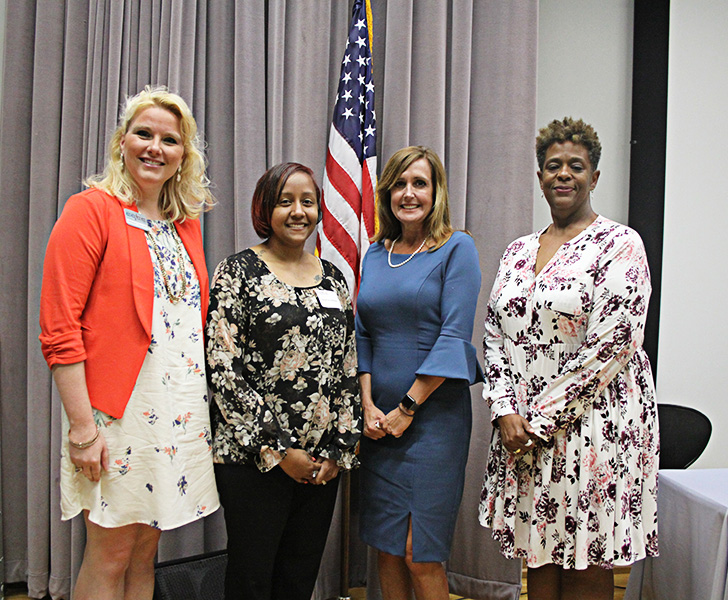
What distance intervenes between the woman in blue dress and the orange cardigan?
73 centimetres

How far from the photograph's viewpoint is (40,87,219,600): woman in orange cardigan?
1479mm

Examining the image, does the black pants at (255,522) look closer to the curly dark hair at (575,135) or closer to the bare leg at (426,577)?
the bare leg at (426,577)

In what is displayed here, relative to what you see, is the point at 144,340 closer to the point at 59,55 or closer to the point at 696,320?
the point at 59,55

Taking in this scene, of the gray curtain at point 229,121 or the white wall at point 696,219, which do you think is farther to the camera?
the white wall at point 696,219

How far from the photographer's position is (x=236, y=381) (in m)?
1.61

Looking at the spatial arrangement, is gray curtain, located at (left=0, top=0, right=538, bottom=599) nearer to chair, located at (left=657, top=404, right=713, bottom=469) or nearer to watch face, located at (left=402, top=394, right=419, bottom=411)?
chair, located at (left=657, top=404, right=713, bottom=469)

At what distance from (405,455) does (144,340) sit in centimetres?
88

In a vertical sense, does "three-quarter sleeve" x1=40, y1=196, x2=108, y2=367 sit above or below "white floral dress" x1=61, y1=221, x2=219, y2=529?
above

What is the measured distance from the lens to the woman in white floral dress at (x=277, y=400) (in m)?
1.63

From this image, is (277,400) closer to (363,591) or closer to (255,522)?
(255,522)

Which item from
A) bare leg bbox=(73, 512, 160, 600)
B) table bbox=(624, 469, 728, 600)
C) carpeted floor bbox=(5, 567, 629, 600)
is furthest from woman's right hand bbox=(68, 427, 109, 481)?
table bbox=(624, 469, 728, 600)

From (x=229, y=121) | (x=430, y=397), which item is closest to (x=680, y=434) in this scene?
(x=430, y=397)

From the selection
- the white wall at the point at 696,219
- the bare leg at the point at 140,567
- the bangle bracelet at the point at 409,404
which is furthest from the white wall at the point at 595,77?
the bare leg at the point at 140,567

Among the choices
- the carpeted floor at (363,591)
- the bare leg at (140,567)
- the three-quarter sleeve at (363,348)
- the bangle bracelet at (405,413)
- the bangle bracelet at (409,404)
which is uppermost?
the three-quarter sleeve at (363,348)
